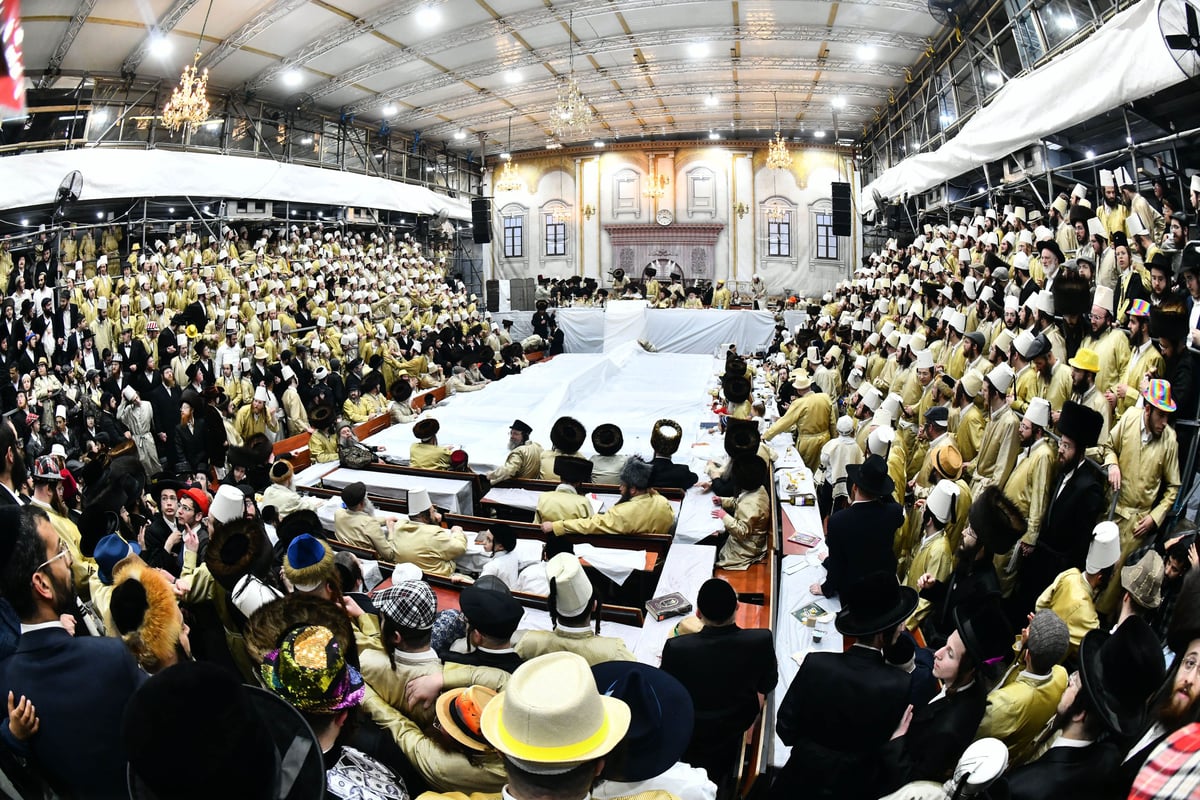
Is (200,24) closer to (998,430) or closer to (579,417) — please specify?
(579,417)

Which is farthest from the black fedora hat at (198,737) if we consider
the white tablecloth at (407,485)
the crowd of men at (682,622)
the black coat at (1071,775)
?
the white tablecloth at (407,485)

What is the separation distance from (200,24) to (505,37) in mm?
5971

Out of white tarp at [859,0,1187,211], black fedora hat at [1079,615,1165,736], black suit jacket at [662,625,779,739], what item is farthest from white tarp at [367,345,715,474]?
black fedora hat at [1079,615,1165,736]

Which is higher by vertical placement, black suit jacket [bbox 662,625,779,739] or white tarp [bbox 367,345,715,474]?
white tarp [bbox 367,345,715,474]

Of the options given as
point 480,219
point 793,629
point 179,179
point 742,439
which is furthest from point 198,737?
point 480,219

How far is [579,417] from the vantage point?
9297 mm

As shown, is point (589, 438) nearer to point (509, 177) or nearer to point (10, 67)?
point (10, 67)

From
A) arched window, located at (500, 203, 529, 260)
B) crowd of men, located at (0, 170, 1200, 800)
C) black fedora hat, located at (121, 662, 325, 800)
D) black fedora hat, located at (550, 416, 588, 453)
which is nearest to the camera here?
black fedora hat, located at (121, 662, 325, 800)

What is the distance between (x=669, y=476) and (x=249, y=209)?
1484cm

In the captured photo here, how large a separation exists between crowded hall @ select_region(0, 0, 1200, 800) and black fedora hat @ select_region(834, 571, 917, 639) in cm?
2

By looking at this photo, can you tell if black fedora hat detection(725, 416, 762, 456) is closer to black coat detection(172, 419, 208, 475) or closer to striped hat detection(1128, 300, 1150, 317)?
striped hat detection(1128, 300, 1150, 317)

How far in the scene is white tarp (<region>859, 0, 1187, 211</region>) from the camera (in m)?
6.30

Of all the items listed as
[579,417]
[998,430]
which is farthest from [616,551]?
[579,417]

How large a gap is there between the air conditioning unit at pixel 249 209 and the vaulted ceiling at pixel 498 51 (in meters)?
2.74
